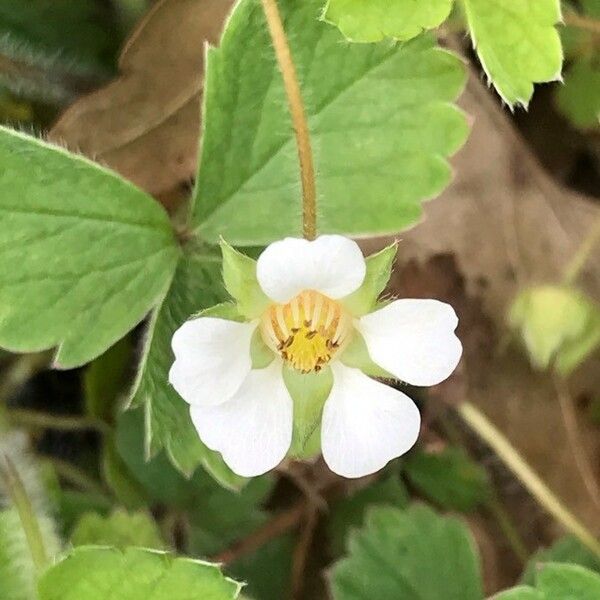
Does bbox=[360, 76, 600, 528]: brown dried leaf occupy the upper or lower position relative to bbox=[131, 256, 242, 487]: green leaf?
lower

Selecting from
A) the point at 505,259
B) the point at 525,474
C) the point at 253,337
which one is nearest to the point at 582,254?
the point at 505,259

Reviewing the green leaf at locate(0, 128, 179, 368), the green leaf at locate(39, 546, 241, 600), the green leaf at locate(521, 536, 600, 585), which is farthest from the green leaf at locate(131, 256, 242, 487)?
the green leaf at locate(521, 536, 600, 585)

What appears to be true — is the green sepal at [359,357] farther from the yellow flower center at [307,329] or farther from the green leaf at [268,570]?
the green leaf at [268,570]

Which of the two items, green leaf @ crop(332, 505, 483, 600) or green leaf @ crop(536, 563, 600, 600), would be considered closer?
green leaf @ crop(536, 563, 600, 600)

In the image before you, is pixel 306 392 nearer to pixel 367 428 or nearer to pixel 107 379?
pixel 367 428

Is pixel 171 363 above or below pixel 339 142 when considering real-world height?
below

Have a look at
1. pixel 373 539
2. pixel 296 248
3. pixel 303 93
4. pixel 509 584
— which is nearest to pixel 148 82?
pixel 303 93

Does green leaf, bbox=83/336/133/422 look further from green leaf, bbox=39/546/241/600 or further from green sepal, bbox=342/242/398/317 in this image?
green sepal, bbox=342/242/398/317

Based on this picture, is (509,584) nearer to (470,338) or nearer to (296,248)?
(470,338)
